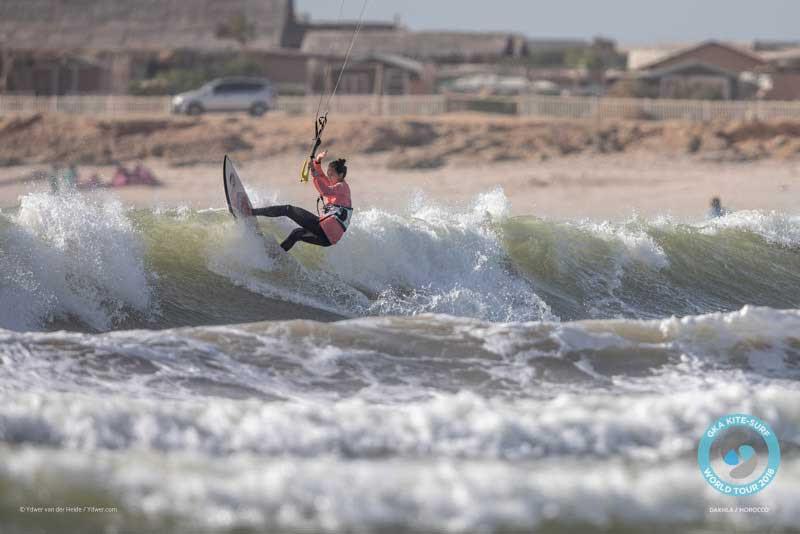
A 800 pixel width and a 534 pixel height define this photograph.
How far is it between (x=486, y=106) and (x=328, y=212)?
985 inches

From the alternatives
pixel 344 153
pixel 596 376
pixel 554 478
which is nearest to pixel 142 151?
pixel 344 153

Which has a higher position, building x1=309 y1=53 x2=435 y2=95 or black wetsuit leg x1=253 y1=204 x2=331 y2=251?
building x1=309 y1=53 x2=435 y2=95

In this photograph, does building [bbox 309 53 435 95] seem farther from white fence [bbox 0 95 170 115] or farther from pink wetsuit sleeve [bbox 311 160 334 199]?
pink wetsuit sleeve [bbox 311 160 334 199]

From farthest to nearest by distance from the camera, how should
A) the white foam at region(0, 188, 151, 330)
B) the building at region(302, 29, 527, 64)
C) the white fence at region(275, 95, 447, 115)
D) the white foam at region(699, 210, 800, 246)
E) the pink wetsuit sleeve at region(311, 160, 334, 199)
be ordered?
the building at region(302, 29, 527, 64) < the white fence at region(275, 95, 447, 115) < the white foam at region(699, 210, 800, 246) < the pink wetsuit sleeve at region(311, 160, 334, 199) < the white foam at region(0, 188, 151, 330)

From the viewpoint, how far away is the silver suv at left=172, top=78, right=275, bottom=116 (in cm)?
3759

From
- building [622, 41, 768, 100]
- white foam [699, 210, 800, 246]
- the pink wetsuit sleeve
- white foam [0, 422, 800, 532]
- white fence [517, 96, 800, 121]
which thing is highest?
building [622, 41, 768, 100]

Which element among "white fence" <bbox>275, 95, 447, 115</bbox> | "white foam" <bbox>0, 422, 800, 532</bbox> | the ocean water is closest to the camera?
"white foam" <bbox>0, 422, 800, 532</bbox>

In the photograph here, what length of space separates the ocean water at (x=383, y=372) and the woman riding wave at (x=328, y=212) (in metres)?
1.05

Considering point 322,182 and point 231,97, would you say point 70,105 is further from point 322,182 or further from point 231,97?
point 322,182

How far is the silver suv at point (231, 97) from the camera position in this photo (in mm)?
37594

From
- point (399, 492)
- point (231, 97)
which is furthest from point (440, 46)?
point (399, 492)

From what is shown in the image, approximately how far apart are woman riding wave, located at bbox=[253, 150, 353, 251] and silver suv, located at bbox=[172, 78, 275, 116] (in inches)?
1045

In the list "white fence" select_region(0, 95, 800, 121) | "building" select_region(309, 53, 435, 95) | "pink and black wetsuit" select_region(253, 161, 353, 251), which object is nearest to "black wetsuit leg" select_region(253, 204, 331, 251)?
"pink and black wetsuit" select_region(253, 161, 353, 251)

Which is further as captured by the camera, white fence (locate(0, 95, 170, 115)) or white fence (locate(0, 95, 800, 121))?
white fence (locate(0, 95, 170, 115))
